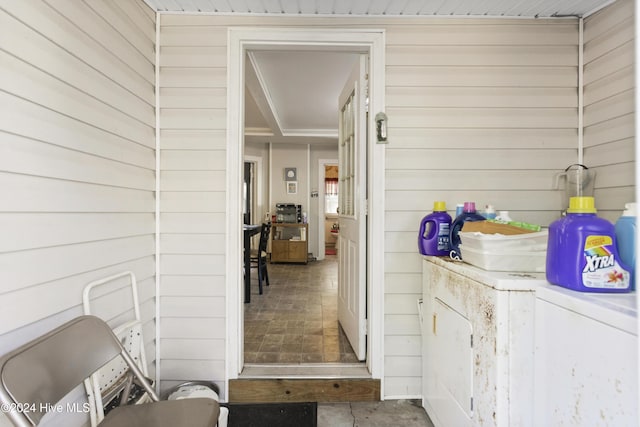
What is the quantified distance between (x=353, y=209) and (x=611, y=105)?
158cm

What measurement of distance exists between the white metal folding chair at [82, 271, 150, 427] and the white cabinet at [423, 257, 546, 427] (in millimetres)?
1454

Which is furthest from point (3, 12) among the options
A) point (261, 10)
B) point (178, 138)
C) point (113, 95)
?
point (261, 10)

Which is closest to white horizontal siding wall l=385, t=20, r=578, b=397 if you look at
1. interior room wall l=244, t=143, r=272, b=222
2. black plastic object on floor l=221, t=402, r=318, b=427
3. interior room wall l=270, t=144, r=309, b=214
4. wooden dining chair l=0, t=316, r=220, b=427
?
black plastic object on floor l=221, t=402, r=318, b=427

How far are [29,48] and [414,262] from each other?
1.96 m

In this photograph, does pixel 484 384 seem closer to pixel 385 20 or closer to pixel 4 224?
pixel 4 224

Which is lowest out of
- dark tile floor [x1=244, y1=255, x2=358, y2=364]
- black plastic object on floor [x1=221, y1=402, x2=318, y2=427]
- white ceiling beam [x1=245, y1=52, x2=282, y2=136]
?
black plastic object on floor [x1=221, y1=402, x2=318, y2=427]

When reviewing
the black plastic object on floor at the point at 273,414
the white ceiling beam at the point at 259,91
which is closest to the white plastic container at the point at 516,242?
the black plastic object on floor at the point at 273,414

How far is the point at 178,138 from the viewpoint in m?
1.84

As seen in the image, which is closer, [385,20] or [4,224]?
[4,224]

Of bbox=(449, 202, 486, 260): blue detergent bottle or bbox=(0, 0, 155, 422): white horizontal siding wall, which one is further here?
bbox=(449, 202, 486, 260): blue detergent bottle

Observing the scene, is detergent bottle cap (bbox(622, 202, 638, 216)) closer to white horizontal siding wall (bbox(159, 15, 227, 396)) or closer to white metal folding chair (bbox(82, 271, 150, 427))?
white horizontal siding wall (bbox(159, 15, 227, 396))

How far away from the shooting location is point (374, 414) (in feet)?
5.72

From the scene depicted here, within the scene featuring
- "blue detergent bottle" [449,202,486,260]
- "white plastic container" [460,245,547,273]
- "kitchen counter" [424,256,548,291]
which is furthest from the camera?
"blue detergent bottle" [449,202,486,260]

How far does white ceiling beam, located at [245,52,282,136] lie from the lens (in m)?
2.81
